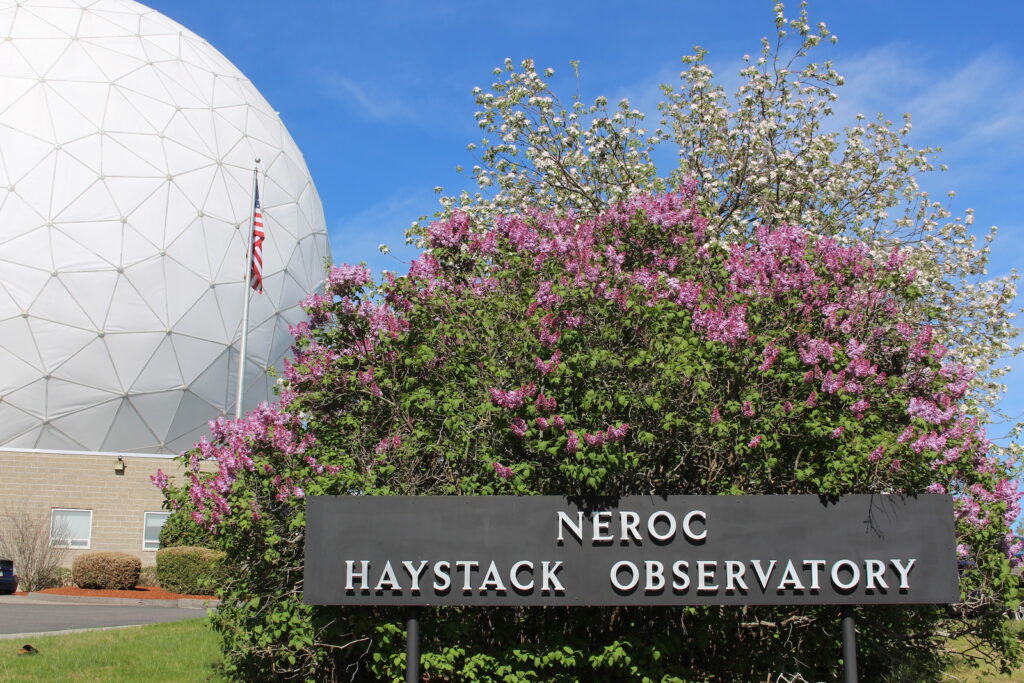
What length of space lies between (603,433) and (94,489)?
27716mm

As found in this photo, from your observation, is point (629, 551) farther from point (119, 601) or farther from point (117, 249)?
point (117, 249)

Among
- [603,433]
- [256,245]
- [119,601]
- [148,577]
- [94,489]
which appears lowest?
[119,601]

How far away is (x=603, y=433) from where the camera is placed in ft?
25.3

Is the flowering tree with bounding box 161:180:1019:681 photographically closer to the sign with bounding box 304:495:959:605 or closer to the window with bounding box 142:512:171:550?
the sign with bounding box 304:495:959:605

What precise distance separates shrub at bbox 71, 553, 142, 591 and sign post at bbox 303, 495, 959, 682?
75.4ft

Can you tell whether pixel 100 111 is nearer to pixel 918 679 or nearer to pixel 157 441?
pixel 157 441

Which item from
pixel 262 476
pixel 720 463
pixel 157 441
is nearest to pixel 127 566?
pixel 157 441

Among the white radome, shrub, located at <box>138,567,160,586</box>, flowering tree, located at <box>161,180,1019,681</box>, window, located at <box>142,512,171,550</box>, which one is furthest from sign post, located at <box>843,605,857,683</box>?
window, located at <box>142,512,171,550</box>

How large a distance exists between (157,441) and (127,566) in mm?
5373

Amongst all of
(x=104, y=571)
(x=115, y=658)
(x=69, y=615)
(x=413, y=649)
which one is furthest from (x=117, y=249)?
(x=413, y=649)

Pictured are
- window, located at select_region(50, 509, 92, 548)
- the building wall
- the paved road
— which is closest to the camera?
the paved road

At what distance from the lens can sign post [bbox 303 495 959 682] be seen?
7281 mm

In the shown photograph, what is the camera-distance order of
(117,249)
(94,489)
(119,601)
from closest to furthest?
(119,601) → (117,249) → (94,489)

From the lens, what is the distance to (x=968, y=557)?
890 centimetres
